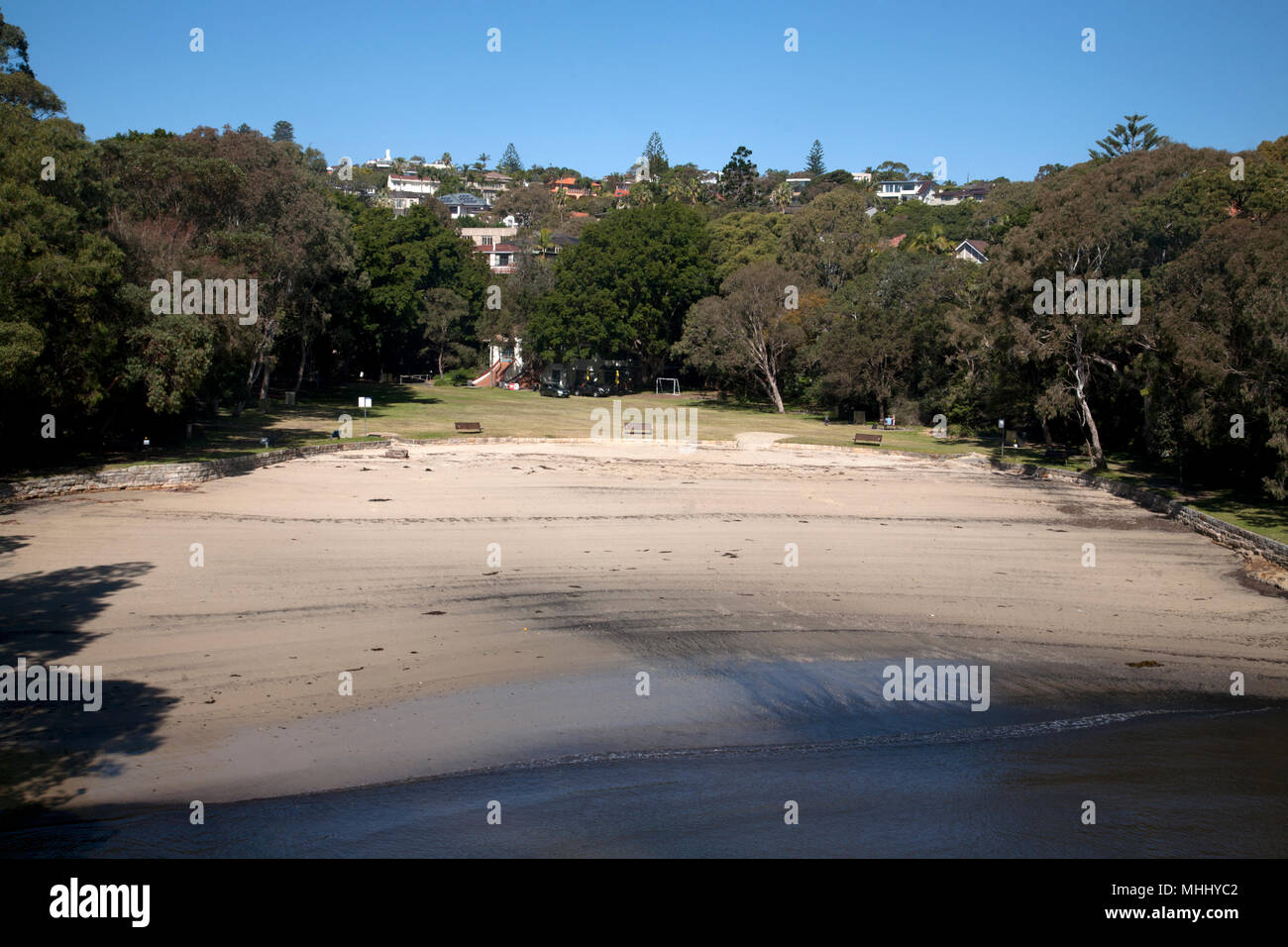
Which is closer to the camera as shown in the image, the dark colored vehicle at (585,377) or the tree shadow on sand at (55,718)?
the tree shadow on sand at (55,718)

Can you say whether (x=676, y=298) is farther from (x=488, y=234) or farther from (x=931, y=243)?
(x=488, y=234)

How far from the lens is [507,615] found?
15148 mm

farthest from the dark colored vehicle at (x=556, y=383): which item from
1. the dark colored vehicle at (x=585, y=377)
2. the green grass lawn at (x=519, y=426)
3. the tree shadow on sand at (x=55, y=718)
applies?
the tree shadow on sand at (x=55, y=718)

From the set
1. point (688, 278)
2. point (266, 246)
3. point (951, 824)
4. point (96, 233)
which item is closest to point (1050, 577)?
point (951, 824)

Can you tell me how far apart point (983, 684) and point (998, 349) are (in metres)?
29.3

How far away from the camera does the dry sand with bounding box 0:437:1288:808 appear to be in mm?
10406

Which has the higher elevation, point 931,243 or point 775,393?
point 931,243

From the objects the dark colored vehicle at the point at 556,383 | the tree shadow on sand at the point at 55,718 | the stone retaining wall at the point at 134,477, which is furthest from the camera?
the dark colored vehicle at the point at 556,383

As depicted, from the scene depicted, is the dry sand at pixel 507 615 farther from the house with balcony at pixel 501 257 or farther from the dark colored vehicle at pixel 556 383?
the house with balcony at pixel 501 257

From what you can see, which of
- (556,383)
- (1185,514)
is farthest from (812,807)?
(556,383)

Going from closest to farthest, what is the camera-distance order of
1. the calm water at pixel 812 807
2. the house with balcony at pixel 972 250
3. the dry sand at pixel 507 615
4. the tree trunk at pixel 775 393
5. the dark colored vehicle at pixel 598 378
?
the calm water at pixel 812 807 → the dry sand at pixel 507 615 → the tree trunk at pixel 775 393 → the dark colored vehicle at pixel 598 378 → the house with balcony at pixel 972 250

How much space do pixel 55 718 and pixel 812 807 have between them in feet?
29.0

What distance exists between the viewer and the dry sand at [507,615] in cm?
1041

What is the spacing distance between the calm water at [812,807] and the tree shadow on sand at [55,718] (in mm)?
1110
